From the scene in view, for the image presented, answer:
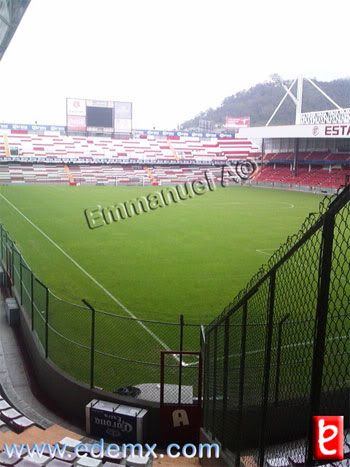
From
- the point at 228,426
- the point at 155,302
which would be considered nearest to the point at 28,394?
the point at 228,426

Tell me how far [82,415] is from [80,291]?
5949 millimetres

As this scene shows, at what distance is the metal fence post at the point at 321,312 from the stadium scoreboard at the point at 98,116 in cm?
6539

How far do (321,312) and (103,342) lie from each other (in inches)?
267

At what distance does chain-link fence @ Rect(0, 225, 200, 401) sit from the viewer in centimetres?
734

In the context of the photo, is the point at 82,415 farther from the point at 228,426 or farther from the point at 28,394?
the point at 228,426

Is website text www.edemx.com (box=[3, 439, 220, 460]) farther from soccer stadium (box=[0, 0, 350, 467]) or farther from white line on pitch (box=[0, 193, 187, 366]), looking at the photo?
white line on pitch (box=[0, 193, 187, 366])

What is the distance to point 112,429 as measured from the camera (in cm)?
614

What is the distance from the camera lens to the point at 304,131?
1875 inches

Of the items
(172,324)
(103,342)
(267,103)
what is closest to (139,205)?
(103,342)

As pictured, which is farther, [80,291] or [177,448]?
[80,291]

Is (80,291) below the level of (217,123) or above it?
below

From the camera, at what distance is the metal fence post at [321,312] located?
2.37 m

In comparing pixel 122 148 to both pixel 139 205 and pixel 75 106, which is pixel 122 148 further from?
pixel 139 205

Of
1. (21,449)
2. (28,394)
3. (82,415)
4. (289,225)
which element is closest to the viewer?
(21,449)
